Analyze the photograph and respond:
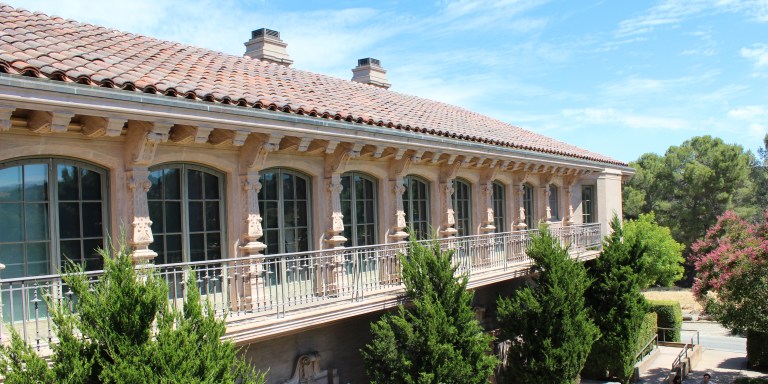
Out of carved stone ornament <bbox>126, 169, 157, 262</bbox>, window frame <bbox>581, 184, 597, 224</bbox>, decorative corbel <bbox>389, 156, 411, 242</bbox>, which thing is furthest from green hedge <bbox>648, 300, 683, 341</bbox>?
carved stone ornament <bbox>126, 169, 157, 262</bbox>

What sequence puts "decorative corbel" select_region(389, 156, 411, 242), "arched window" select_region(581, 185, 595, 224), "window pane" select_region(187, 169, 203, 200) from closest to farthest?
"window pane" select_region(187, 169, 203, 200)
"decorative corbel" select_region(389, 156, 411, 242)
"arched window" select_region(581, 185, 595, 224)

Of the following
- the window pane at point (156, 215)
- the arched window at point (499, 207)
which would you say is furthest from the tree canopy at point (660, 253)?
the window pane at point (156, 215)

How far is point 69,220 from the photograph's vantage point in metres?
7.65

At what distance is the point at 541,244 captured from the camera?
1299 centimetres

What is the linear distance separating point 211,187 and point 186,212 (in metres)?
0.57

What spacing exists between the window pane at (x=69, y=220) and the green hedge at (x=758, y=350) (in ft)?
73.8

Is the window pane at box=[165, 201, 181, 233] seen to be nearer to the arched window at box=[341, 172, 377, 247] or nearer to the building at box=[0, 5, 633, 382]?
the building at box=[0, 5, 633, 382]

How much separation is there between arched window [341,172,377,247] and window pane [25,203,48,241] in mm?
5039

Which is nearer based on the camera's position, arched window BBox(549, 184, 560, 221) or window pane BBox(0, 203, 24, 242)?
window pane BBox(0, 203, 24, 242)

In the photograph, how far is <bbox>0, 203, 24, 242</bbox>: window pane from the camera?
7.14 m

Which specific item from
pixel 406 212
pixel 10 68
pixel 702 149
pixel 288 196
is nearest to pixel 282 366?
pixel 288 196

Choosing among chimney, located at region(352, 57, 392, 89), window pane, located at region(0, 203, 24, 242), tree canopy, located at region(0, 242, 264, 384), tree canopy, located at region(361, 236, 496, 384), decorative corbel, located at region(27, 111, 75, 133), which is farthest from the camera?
chimney, located at region(352, 57, 392, 89)

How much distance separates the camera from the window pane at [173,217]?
860 cm

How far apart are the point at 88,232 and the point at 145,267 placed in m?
1.40
